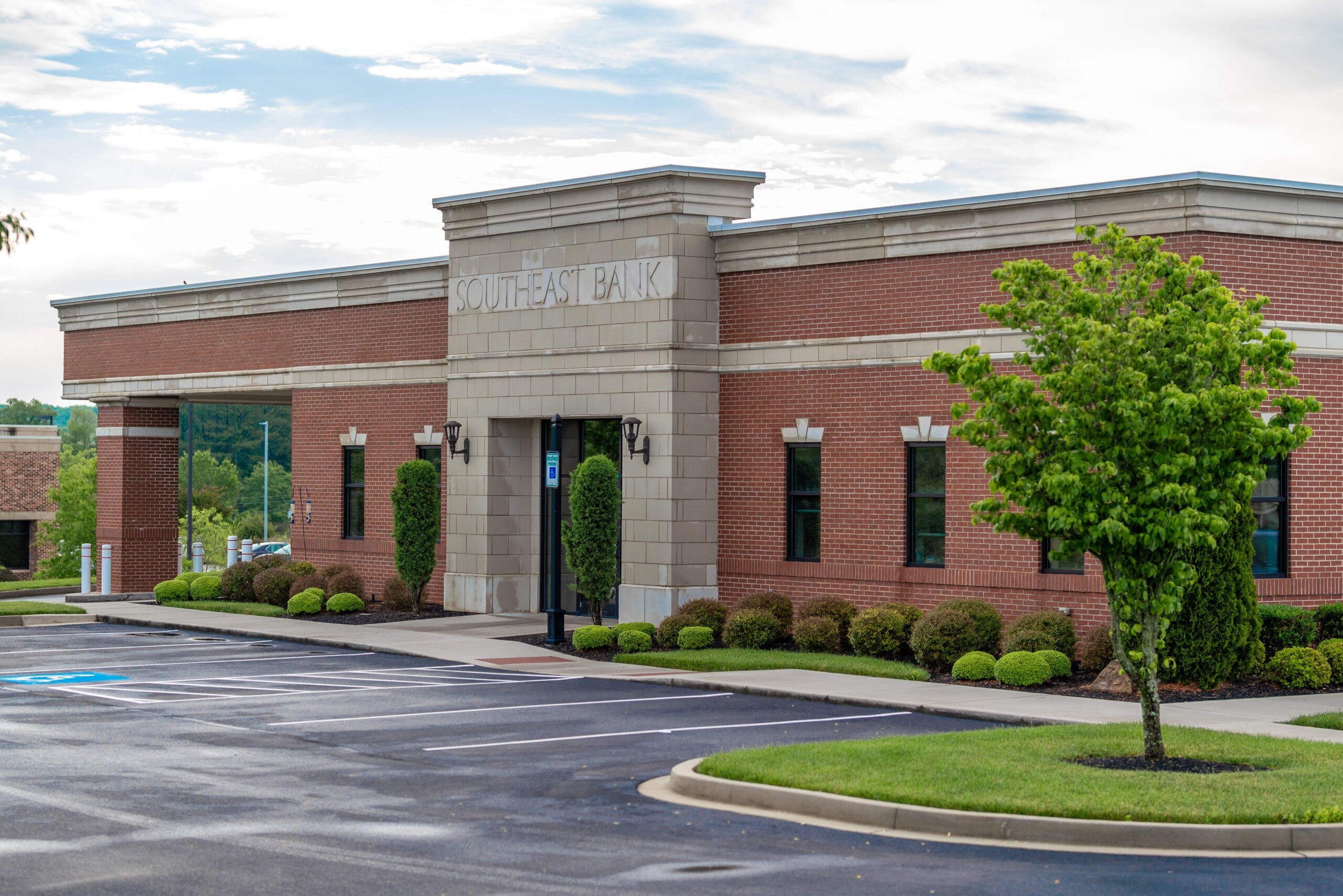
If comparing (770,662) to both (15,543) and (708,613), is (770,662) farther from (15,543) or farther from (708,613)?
(15,543)

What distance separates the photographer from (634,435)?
28.0 m

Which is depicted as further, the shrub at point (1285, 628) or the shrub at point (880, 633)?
the shrub at point (880, 633)

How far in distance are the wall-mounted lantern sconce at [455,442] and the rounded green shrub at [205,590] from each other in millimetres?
7330

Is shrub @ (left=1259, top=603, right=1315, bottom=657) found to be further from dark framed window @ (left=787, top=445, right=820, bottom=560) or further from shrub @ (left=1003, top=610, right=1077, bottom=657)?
dark framed window @ (left=787, top=445, right=820, bottom=560)

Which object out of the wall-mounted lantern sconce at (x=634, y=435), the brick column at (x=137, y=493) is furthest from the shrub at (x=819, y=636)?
the brick column at (x=137, y=493)

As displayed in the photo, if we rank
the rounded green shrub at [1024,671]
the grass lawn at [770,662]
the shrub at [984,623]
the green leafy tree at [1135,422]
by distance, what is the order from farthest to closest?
the shrub at [984,623], the grass lawn at [770,662], the rounded green shrub at [1024,671], the green leafy tree at [1135,422]

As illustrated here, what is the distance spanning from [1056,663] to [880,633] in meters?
2.94

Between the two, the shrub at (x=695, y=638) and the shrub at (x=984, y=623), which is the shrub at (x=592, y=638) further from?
the shrub at (x=984, y=623)

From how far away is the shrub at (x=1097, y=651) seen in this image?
71.1 ft

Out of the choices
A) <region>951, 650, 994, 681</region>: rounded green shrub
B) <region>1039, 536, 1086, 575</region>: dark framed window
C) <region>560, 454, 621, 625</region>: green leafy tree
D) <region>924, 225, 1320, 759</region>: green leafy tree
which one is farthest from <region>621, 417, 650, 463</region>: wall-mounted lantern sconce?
<region>924, 225, 1320, 759</region>: green leafy tree

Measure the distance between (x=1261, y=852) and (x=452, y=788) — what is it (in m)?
6.37

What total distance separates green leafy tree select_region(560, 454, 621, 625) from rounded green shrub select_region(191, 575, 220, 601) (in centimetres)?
1157

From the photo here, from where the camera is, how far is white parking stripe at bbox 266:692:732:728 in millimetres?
17969

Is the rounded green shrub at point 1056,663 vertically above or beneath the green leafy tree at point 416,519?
beneath
